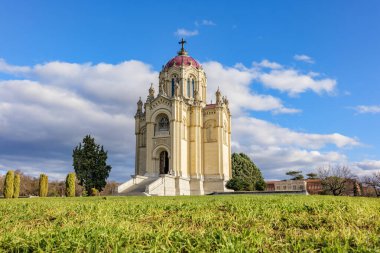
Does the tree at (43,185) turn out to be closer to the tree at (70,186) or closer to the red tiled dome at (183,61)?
the tree at (70,186)

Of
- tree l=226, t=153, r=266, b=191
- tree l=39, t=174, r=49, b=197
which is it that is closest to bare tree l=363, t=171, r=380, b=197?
tree l=226, t=153, r=266, b=191

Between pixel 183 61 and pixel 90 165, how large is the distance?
1772 centimetres

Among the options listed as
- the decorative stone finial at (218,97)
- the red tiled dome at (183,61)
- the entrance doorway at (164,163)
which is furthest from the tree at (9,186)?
the decorative stone finial at (218,97)

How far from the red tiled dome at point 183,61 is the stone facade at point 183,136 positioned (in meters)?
0.15

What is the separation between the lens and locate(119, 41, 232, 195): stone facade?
38.4 meters

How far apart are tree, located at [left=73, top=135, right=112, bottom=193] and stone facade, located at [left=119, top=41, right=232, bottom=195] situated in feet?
13.5

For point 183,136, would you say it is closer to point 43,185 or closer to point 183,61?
point 183,61

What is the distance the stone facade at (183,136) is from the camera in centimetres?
3844

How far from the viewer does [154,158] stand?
1548 inches

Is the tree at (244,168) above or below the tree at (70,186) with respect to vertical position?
above

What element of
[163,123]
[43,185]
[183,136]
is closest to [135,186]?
[183,136]

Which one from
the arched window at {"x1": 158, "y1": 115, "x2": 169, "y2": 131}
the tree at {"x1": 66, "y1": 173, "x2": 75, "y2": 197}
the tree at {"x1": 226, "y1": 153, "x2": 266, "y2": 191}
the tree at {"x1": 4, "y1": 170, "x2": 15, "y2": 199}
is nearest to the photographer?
the tree at {"x1": 4, "y1": 170, "x2": 15, "y2": 199}

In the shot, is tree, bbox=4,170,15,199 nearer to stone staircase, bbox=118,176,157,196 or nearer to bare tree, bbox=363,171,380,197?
stone staircase, bbox=118,176,157,196

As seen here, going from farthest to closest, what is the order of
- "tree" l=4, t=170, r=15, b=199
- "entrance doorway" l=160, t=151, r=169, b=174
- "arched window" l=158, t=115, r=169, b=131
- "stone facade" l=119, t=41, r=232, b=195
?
1. "entrance doorway" l=160, t=151, r=169, b=174
2. "arched window" l=158, t=115, r=169, b=131
3. "stone facade" l=119, t=41, r=232, b=195
4. "tree" l=4, t=170, r=15, b=199
